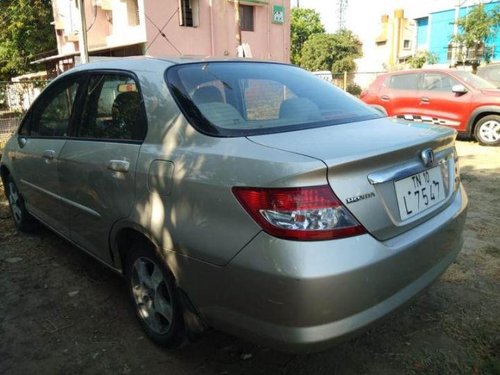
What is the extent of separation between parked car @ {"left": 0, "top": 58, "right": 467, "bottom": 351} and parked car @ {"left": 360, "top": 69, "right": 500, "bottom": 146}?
21.2 feet

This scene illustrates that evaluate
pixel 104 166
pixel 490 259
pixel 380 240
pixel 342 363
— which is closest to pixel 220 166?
pixel 380 240

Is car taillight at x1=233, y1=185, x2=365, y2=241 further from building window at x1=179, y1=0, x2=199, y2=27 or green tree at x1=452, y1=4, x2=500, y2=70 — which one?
green tree at x1=452, y1=4, x2=500, y2=70

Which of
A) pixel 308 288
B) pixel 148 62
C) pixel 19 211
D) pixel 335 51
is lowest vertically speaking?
pixel 19 211

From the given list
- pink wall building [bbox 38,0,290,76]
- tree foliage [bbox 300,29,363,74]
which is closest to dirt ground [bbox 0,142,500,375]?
pink wall building [bbox 38,0,290,76]

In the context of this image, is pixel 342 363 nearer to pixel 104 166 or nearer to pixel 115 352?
pixel 115 352

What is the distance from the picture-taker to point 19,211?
4.55 metres

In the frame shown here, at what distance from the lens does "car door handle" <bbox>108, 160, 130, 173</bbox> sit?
2.52 m

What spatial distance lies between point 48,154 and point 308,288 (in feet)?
8.10

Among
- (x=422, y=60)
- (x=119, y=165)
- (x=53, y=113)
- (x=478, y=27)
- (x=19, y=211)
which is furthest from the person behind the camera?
(x=422, y=60)

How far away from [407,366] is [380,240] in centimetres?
91

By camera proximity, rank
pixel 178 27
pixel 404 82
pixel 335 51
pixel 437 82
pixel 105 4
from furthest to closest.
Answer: pixel 335 51 < pixel 105 4 < pixel 178 27 < pixel 404 82 < pixel 437 82

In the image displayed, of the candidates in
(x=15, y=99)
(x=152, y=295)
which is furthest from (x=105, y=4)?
(x=152, y=295)

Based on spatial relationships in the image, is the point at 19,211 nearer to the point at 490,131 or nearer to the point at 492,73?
the point at 490,131

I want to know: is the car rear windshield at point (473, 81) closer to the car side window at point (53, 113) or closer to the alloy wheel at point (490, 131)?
the alloy wheel at point (490, 131)
